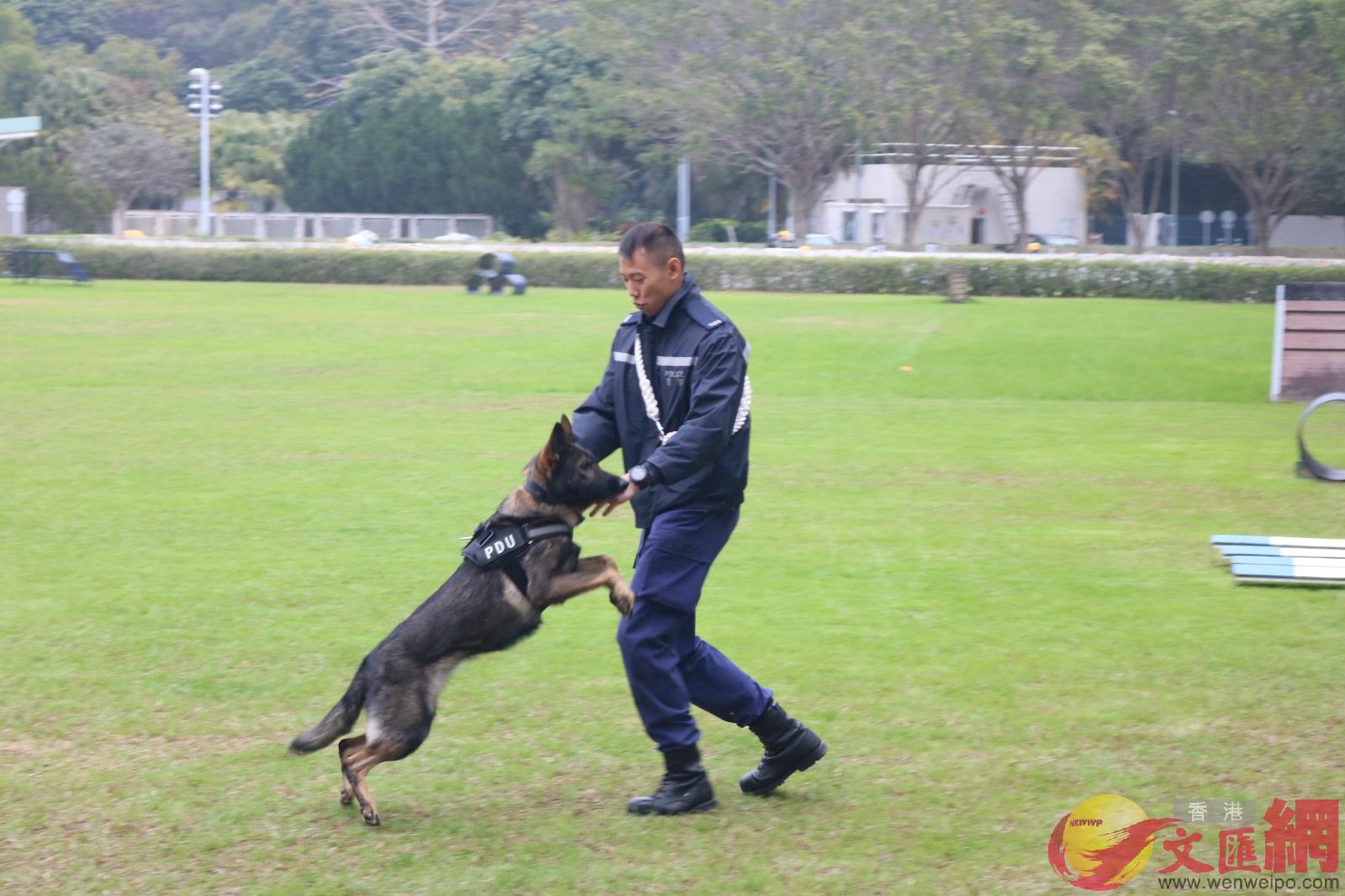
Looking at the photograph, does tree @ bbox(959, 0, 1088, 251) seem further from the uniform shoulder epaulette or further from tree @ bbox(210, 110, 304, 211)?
the uniform shoulder epaulette

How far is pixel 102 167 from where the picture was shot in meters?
70.4

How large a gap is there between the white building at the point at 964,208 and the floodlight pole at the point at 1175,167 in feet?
14.1

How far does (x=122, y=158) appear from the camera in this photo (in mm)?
70688

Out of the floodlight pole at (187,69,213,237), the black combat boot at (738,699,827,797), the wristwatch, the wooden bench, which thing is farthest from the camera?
the floodlight pole at (187,69,213,237)

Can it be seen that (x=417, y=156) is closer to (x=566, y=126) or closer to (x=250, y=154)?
(x=250, y=154)

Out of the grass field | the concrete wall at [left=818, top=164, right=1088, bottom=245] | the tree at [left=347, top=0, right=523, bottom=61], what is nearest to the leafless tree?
the tree at [left=347, top=0, right=523, bottom=61]

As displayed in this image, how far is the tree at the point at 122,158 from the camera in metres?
70.5

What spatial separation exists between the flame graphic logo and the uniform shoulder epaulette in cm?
212

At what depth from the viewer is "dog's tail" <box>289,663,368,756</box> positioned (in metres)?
5.01

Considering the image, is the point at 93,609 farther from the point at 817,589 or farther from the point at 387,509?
the point at 817,589

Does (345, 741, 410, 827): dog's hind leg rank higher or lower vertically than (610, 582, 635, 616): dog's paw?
lower

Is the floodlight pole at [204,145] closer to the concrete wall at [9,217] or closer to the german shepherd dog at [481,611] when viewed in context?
the concrete wall at [9,217]

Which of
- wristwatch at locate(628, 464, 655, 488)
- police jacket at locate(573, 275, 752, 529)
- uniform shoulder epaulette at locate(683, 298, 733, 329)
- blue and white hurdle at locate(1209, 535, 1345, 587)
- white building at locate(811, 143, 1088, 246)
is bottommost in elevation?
blue and white hurdle at locate(1209, 535, 1345, 587)

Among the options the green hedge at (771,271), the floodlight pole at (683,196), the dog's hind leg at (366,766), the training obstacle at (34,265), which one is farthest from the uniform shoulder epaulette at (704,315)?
the floodlight pole at (683,196)
